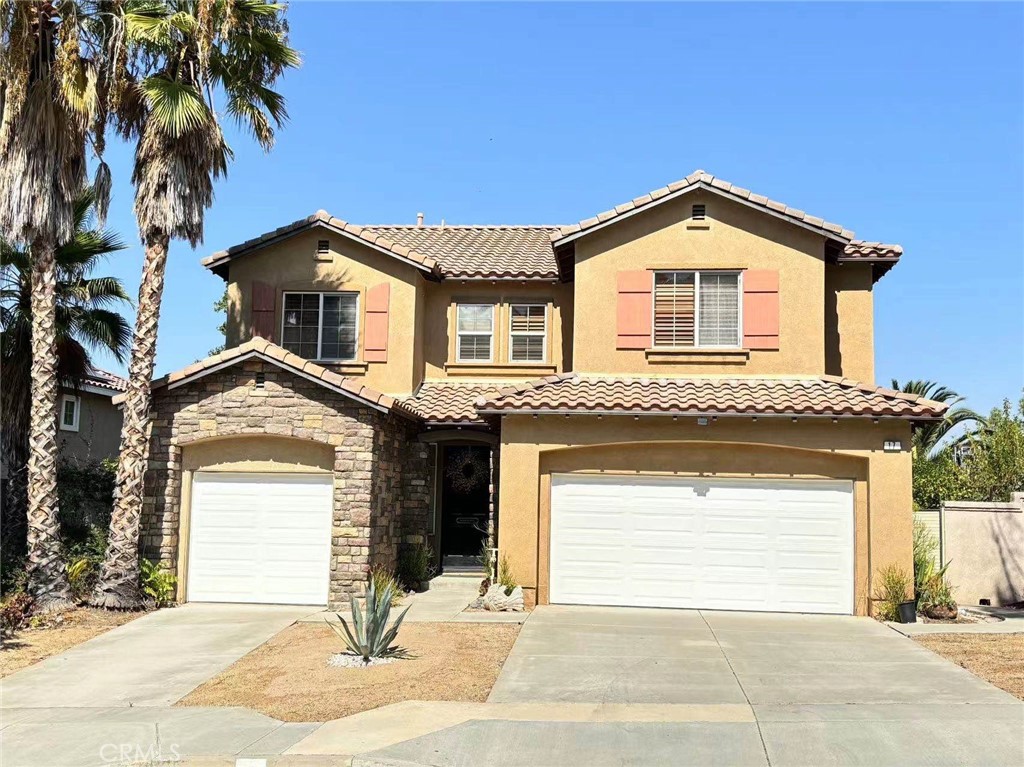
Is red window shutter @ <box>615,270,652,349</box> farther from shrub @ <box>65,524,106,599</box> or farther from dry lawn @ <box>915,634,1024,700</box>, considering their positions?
shrub @ <box>65,524,106,599</box>

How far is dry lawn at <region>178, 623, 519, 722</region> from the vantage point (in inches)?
420

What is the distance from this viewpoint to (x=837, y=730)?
31.0ft

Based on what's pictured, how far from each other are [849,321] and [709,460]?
5.17 metres

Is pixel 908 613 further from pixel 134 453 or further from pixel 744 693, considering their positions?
pixel 134 453

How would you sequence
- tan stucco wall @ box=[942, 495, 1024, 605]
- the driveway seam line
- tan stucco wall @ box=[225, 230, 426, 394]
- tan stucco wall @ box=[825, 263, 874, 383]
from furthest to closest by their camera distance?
1. tan stucco wall @ box=[225, 230, 426, 394]
2. tan stucco wall @ box=[825, 263, 874, 383]
3. tan stucco wall @ box=[942, 495, 1024, 605]
4. the driveway seam line

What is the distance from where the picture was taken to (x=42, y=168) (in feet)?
53.1

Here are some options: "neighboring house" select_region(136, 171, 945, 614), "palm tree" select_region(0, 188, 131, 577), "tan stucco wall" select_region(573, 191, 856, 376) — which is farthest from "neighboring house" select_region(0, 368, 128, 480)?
"tan stucco wall" select_region(573, 191, 856, 376)

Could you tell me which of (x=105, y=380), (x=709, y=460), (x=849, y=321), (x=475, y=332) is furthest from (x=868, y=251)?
(x=105, y=380)

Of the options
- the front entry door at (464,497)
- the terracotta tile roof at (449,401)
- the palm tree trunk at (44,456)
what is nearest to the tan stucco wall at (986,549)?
the front entry door at (464,497)

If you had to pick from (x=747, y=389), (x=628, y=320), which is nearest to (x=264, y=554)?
(x=628, y=320)

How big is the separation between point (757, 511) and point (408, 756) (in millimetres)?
9460

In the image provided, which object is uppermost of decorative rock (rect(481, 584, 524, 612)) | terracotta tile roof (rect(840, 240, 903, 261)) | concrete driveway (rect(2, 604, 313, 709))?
terracotta tile roof (rect(840, 240, 903, 261))

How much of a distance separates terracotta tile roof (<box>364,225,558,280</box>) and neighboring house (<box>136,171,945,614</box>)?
45.6 inches

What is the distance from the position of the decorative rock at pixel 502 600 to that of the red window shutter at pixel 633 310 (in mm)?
5128
